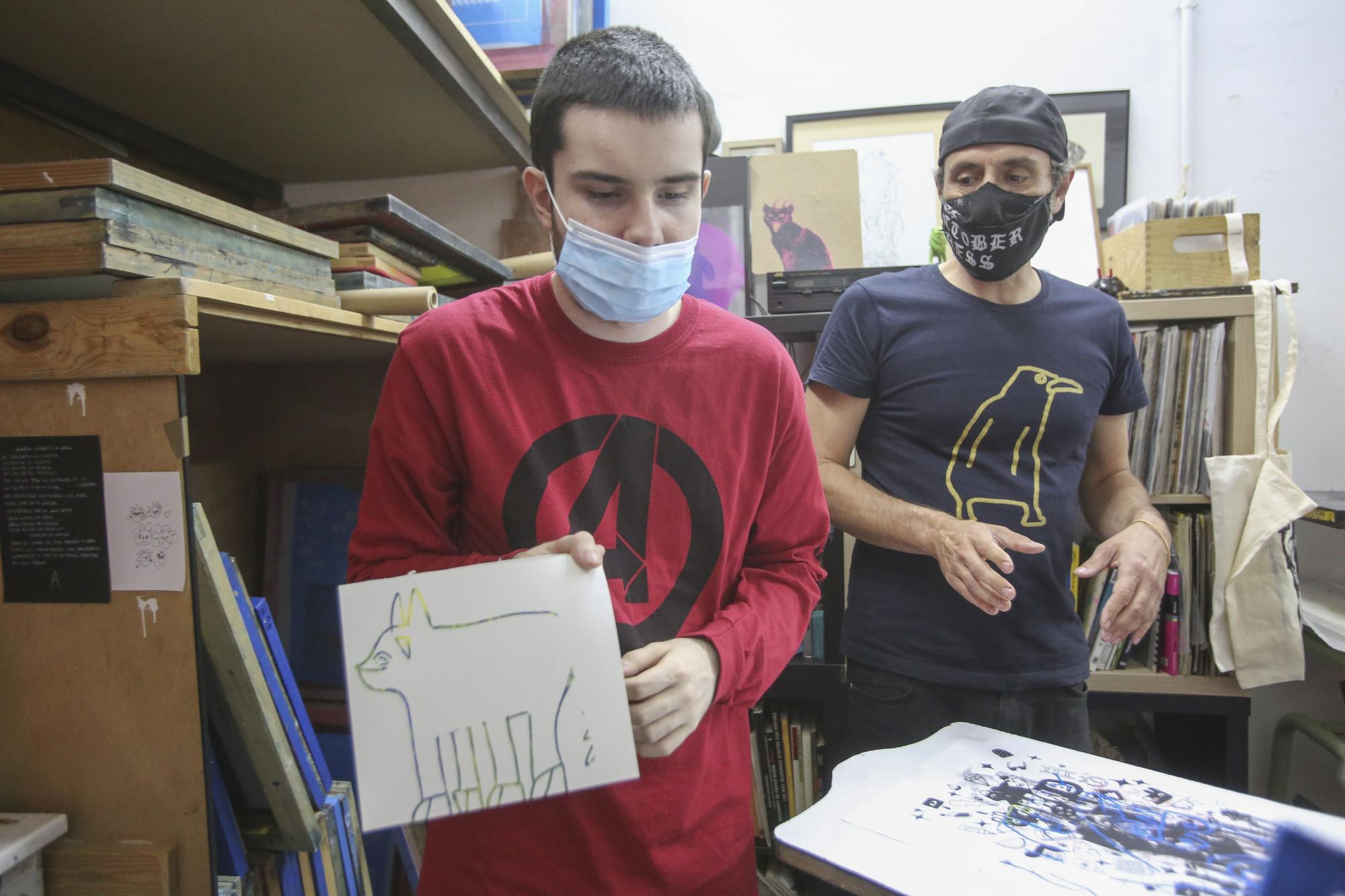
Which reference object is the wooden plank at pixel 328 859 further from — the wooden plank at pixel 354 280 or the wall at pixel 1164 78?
the wall at pixel 1164 78

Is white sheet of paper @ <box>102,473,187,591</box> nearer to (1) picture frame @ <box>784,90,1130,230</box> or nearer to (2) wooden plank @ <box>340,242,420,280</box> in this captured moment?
(2) wooden plank @ <box>340,242,420,280</box>

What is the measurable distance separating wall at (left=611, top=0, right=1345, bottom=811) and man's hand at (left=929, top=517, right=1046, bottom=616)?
149 cm

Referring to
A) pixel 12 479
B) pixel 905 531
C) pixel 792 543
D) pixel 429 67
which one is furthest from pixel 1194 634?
pixel 12 479

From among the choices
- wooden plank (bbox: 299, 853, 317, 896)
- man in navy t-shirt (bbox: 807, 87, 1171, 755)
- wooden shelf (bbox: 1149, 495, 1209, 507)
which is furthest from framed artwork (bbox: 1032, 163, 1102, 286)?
wooden plank (bbox: 299, 853, 317, 896)

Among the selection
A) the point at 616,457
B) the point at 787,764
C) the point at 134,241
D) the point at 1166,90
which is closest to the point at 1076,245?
the point at 1166,90

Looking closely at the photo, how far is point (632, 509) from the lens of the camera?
0.76 meters

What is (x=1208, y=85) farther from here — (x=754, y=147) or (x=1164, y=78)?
(x=754, y=147)

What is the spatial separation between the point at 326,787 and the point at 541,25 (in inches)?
63.0

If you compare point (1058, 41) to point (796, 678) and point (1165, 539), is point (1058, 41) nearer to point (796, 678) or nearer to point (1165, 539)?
point (1165, 539)

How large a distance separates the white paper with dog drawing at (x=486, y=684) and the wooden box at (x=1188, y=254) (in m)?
1.57

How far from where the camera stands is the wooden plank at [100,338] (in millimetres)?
729

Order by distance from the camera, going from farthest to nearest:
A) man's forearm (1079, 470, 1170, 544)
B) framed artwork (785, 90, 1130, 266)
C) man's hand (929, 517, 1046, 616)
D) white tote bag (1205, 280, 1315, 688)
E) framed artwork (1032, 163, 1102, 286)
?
framed artwork (785, 90, 1130, 266) < framed artwork (1032, 163, 1102, 286) < white tote bag (1205, 280, 1315, 688) < man's forearm (1079, 470, 1170, 544) < man's hand (929, 517, 1046, 616)

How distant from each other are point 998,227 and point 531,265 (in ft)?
3.34

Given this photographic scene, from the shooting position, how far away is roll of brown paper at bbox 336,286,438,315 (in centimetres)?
108
